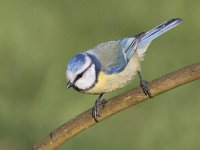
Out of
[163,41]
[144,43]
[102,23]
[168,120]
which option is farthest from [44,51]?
[144,43]

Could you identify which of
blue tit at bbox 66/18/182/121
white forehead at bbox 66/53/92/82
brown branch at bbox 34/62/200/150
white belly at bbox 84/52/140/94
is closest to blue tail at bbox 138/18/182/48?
blue tit at bbox 66/18/182/121

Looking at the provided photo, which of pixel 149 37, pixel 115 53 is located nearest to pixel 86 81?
pixel 115 53

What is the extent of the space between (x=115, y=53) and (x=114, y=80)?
0.78 feet

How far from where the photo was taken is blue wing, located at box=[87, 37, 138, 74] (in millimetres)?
2529

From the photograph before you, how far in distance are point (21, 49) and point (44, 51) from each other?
13 centimetres

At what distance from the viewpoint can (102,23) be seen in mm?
4047

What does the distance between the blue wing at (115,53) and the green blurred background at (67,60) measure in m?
0.66

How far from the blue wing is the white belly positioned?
21 mm

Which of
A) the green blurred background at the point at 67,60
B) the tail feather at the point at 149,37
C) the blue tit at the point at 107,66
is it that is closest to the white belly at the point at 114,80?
the blue tit at the point at 107,66

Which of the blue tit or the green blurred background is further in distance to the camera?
the green blurred background

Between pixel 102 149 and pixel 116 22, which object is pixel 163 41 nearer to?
pixel 116 22

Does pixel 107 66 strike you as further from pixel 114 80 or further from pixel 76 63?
pixel 76 63

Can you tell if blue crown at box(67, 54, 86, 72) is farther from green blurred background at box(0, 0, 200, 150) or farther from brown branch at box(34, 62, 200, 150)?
green blurred background at box(0, 0, 200, 150)

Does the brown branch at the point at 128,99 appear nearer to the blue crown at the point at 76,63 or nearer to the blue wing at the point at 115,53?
the blue crown at the point at 76,63
